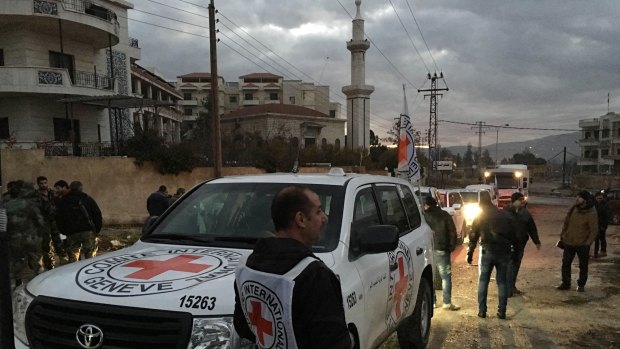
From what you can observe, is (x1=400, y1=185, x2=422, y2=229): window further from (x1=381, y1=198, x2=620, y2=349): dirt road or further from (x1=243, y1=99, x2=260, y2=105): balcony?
(x1=243, y1=99, x2=260, y2=105): balcony

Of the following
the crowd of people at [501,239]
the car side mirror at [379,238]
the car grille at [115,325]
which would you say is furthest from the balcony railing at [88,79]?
the car side mirror at [379,238]

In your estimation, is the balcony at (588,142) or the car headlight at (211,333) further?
the balcony at (588,142)

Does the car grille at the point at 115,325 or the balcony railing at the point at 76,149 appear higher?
the balcony railing at the point at 76,149

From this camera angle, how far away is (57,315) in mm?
2422

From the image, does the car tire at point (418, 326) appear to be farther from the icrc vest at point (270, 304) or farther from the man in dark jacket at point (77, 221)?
the man in dark jacket at point (77, 221)

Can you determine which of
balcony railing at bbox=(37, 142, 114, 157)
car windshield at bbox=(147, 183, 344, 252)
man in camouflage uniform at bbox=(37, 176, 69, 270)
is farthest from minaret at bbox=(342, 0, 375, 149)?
car windshield at bbox=(147, 183, 344, 252)

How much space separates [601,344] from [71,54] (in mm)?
26109

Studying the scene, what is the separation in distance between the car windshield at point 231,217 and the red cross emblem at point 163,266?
0.43 meters

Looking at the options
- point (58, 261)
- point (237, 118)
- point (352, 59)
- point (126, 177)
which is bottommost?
point (58, 261)

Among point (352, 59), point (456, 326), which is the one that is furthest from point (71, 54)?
point (352, 59)

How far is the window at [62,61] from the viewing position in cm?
2350

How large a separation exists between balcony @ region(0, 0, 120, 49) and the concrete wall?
830 cm

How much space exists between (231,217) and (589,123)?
302ft

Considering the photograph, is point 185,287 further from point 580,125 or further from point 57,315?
point 580,125
